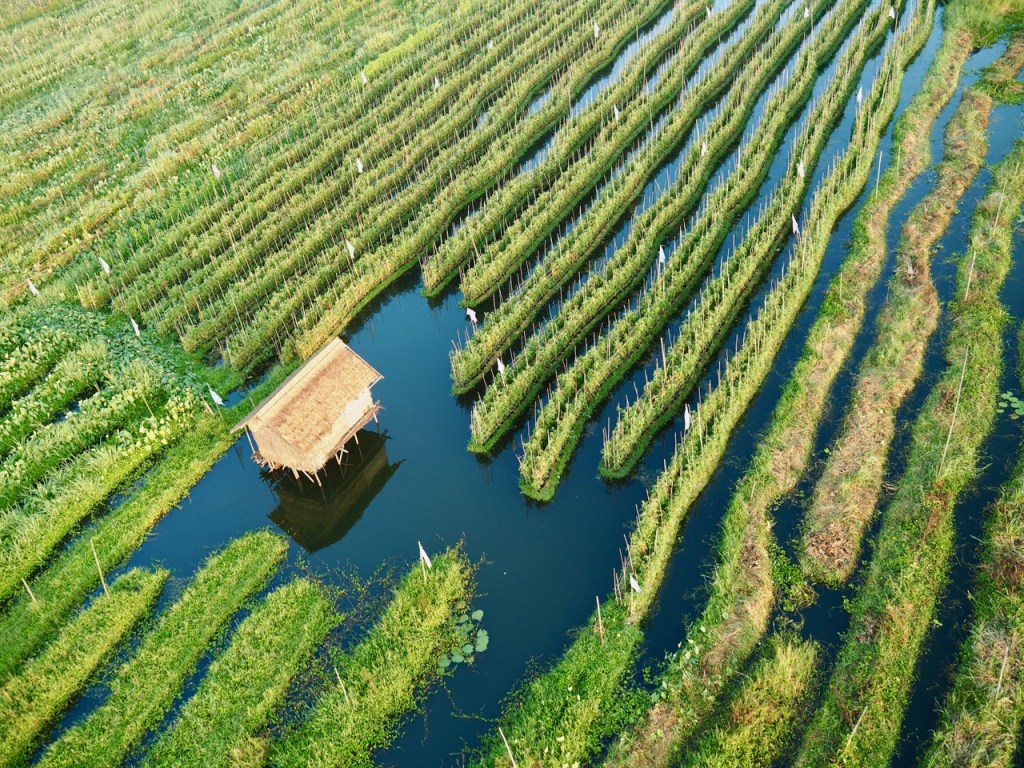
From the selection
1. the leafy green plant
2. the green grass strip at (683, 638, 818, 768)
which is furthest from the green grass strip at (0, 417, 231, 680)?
the leafy green plant

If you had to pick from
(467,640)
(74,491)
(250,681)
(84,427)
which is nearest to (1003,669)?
(467,640)

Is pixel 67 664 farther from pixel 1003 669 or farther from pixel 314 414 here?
pixel 1003 669

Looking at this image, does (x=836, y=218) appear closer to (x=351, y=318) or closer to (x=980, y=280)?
(x=980, y=280)

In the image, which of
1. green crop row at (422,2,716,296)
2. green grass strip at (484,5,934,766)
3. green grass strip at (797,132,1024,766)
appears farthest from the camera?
green crop row at (422,2,716,296)

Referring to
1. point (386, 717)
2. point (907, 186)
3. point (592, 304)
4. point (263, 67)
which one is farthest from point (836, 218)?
point (263, 67)

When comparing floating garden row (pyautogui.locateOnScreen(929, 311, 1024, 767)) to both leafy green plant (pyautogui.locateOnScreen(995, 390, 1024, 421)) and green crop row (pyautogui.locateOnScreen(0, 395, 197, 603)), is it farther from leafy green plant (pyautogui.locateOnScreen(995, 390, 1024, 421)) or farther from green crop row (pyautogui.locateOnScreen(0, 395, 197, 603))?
green crop row (pyautogui.locateOnScreen(0, 395, 197, 603))
